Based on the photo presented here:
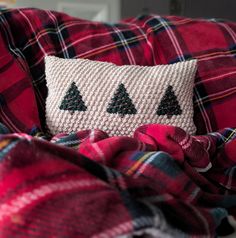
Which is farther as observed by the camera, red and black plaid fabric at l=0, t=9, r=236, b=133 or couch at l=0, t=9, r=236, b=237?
red and black plaid fabric at l=0, t=9, r=236, b=133

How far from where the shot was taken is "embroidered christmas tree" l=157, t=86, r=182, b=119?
0.90m

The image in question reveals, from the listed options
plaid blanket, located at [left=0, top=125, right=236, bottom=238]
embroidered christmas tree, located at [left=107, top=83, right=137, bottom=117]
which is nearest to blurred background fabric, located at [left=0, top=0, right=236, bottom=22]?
embroidered christmas tree, located at [left=107, top=83, right=137, bottom=117]

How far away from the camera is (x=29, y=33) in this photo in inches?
41.9

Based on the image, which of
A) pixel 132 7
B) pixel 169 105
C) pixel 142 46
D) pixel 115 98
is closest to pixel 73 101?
pixel 115 98

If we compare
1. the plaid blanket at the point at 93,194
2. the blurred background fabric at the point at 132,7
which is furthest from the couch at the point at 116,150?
the blurred background fabric at the point at 132,7

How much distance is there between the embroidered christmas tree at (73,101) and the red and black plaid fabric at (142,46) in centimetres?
12

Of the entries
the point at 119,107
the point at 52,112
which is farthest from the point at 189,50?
the point at 52,112

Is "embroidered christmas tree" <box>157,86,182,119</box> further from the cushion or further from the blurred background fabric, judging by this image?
the blurred background fabric

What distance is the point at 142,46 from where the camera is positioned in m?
1.11

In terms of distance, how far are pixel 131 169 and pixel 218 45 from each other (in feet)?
2.08

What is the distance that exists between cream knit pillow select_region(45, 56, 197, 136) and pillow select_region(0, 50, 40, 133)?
0.05 meters

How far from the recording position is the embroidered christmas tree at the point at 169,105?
898 mm

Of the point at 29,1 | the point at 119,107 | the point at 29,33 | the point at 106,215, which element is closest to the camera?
the point at 106,215

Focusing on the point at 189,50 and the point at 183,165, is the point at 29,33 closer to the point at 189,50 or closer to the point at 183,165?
the point at 189,50
